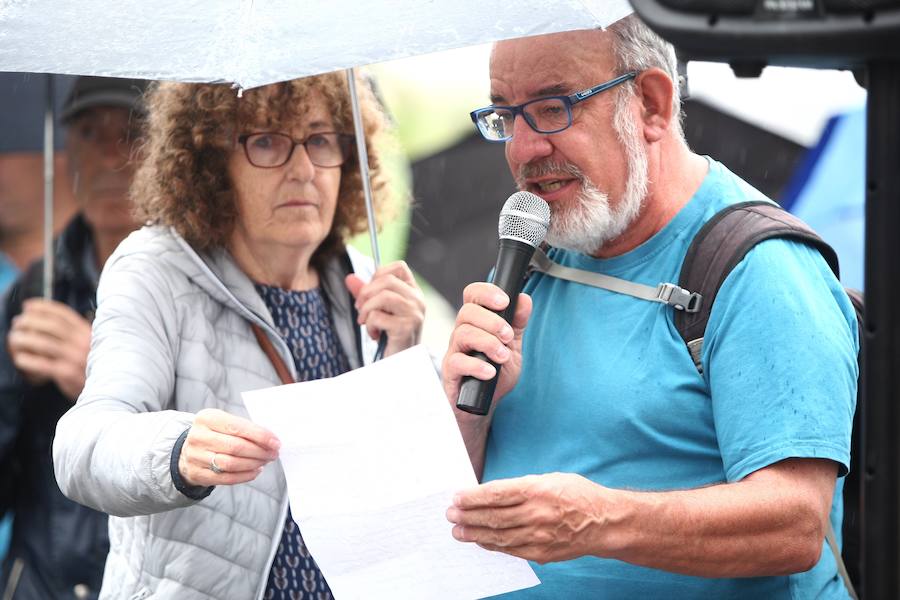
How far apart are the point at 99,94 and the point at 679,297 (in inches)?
110

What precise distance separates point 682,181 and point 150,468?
1.29m

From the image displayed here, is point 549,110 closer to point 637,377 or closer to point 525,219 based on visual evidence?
point 525,219

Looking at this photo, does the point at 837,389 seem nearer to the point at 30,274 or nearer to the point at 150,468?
the point at 150,468

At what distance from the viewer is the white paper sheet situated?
2219 millimetres

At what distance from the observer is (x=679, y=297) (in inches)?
91.8

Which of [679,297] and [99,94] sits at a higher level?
[99,94]

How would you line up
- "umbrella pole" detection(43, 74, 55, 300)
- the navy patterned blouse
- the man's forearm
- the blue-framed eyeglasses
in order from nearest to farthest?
the man's forearm → the blue-framed eyeglasses → the navy patterned blouse → "umbrella pole" detection(43, 74, 55, 300)

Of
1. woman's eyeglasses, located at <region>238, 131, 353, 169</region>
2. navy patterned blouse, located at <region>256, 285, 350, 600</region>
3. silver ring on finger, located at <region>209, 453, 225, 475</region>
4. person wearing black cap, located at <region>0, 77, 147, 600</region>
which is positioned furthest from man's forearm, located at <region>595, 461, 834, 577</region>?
person wearing black cap, located at <region>0, 77, 147, 600</region>

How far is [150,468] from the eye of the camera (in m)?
2.35

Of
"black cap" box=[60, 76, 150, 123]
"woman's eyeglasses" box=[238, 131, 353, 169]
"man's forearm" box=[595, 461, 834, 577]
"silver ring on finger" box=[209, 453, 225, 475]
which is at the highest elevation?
"black cap" box=[60, 76, 150, 123]

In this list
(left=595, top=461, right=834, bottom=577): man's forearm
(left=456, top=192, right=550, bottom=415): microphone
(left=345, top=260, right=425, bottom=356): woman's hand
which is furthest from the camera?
(left=345, top=260, right=425, bottom=356): woman's hand

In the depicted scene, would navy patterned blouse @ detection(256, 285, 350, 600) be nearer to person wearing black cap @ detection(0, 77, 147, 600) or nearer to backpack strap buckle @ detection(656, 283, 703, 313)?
person wearing black cap @ detection(0, 77, 147, 600)

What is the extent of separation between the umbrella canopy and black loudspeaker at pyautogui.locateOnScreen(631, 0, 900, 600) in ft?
2.98

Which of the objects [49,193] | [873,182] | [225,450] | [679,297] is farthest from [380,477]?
[49,193]
